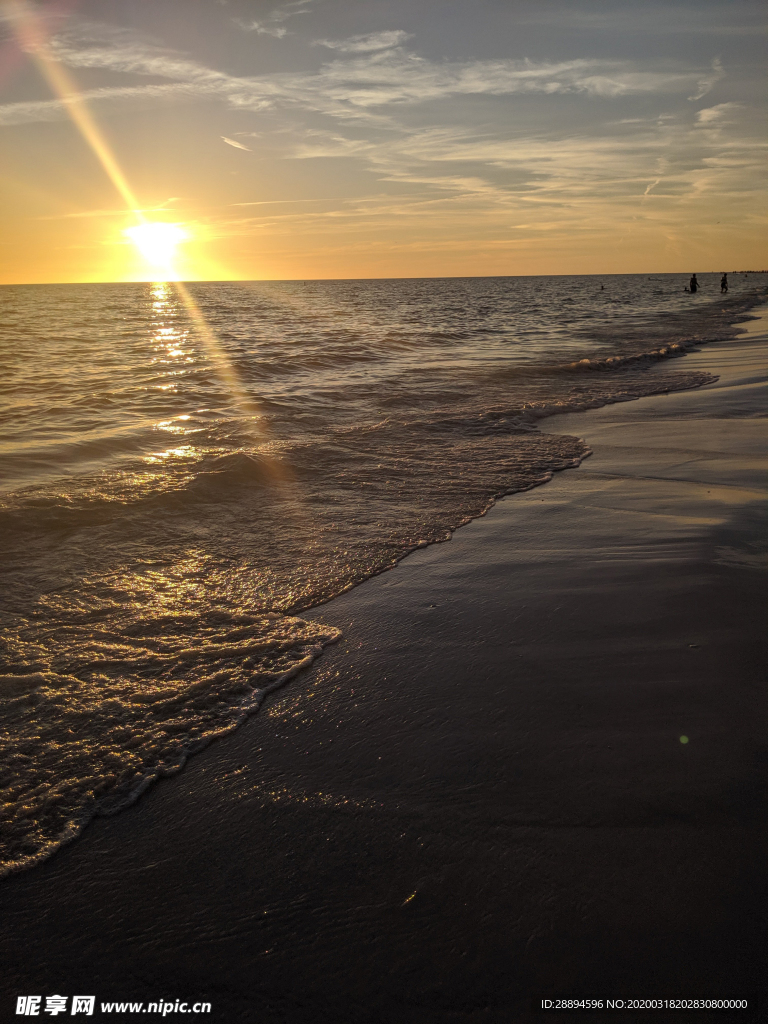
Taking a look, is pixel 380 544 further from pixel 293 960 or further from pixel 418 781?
pixel 293 960

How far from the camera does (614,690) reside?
10.1ft

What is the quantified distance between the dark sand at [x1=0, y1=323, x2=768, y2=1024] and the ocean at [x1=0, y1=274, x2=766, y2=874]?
33 cm

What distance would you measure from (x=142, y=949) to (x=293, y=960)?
1.59 feet

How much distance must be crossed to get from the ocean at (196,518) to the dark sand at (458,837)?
1.07 ft

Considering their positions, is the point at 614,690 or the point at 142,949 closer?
the point at 142,949

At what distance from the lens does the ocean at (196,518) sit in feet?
10.00

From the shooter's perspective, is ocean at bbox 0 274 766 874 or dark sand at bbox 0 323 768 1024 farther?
ocean at bbox 0 274 766 874

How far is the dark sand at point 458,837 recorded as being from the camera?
183 cm

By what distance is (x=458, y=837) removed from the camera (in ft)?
7.48

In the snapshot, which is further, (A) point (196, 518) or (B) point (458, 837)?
(A) point (196, 518)

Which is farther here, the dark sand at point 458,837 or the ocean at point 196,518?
the ocean at point 196,518

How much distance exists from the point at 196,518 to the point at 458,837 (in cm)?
452

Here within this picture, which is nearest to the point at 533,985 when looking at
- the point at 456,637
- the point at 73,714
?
the point at 456,637

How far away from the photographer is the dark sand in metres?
1.83
